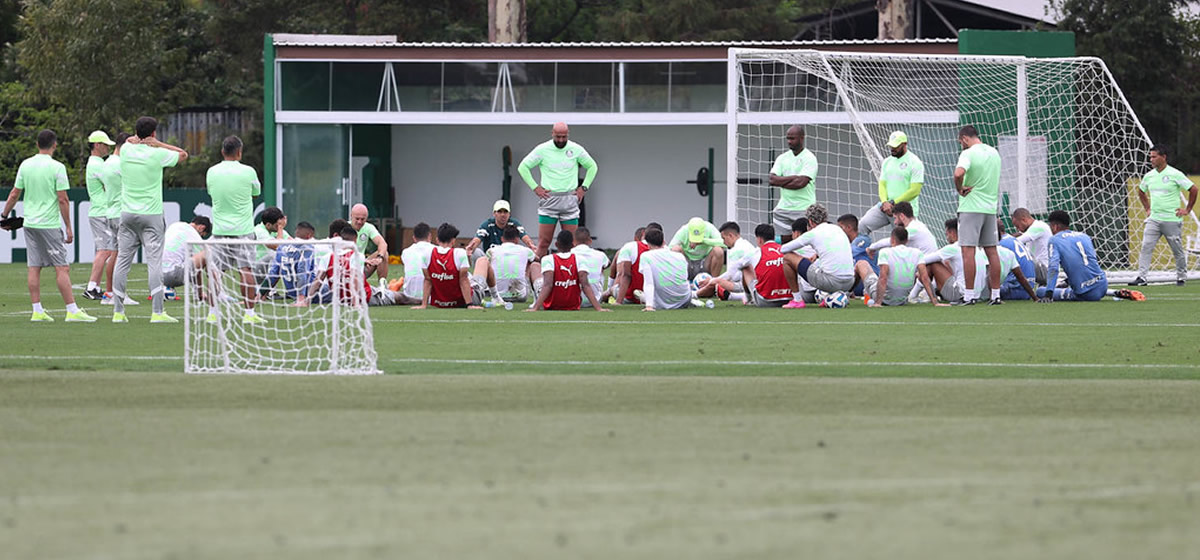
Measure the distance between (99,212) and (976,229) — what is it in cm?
984

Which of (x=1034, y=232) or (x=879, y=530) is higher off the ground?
(x=1034, y=232)

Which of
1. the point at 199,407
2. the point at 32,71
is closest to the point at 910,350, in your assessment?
the point at 199,407

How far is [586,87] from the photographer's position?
106 ft

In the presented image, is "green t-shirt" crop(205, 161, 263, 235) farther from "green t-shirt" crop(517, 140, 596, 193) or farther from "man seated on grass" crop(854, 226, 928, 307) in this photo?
"man seated on grass" crop(854, 226, 928, 307)

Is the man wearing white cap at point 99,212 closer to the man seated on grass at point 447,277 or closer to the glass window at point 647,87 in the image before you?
the man seated on grass at point 447,277

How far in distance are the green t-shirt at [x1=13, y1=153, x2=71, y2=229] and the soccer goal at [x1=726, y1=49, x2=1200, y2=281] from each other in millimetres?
9737

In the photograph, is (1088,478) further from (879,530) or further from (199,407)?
(199,407)

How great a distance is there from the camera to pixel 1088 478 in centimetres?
649

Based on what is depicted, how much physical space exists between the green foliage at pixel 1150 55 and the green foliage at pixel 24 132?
23.3 metres

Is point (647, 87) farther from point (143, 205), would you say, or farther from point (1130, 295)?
point (143, 205)

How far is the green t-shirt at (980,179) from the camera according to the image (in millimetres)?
17484

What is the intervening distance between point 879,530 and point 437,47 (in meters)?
27.0

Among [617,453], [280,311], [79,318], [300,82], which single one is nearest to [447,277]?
[280,311]

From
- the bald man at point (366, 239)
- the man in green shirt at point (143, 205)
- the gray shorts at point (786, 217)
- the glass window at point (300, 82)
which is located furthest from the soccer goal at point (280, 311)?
the glass window at point (300, 82)
